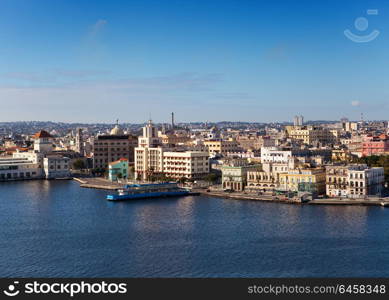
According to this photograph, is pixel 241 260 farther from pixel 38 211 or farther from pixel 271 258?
pixel 38 211

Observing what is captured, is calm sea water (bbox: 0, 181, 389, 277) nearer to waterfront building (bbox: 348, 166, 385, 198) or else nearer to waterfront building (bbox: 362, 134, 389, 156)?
Answer: waterfront building (bbox: 348, 166, 385, 198)

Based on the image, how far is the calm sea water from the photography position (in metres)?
11.1

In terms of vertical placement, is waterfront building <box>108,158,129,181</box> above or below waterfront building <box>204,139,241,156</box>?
below

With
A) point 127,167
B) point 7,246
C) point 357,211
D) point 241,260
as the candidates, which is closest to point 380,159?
point 357,211

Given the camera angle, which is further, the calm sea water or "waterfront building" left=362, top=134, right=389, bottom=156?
"waterfront building" left=362, top=134, right=389, bottom=156

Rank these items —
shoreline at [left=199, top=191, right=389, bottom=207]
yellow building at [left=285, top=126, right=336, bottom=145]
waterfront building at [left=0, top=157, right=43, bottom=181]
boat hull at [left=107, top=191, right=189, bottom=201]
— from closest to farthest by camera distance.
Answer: shoreline at [left=199, top=191, right=389, bottom=207], boat hull at [left=107, top=191, right=189, bottom=201], waterfront building at [left=0, top=157, right=43, bottom=181], yellow building at [left=285, top=126, right=336, bottom=145]

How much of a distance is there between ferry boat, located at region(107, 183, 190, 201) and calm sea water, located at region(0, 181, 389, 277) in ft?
5.27

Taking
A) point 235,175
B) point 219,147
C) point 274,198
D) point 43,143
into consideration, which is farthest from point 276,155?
point 43,143

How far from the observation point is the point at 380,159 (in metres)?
24.6

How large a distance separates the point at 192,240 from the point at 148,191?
885cm

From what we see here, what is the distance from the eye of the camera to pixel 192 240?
1338 centimetres

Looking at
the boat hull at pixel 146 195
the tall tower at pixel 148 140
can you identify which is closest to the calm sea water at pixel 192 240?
the boat hull at pixel 146 195

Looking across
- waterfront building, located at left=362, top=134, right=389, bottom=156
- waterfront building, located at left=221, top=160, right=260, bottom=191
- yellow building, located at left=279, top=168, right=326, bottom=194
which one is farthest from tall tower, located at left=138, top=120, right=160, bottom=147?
waterfront building, located at left=362, top=134, right=389, bottom=156

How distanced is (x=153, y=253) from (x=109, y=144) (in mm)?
20462
